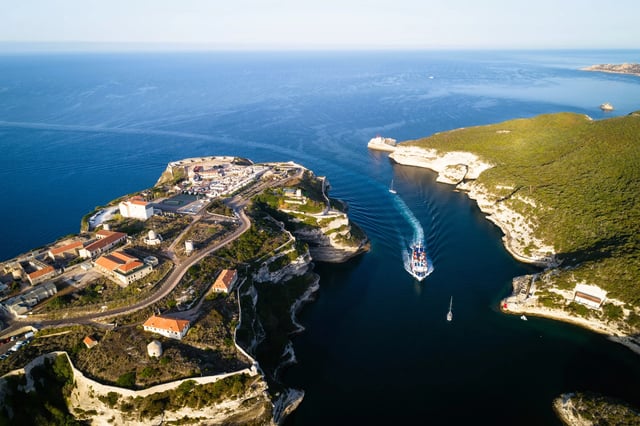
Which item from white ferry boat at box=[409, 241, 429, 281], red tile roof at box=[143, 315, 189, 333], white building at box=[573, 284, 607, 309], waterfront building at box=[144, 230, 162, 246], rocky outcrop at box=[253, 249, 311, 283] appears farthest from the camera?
white ferry boat at box=[409, 241, 429, 281]

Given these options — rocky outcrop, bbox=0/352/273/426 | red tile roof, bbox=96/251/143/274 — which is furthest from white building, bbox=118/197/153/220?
rocky outcrop, bbox=0/352/273/426

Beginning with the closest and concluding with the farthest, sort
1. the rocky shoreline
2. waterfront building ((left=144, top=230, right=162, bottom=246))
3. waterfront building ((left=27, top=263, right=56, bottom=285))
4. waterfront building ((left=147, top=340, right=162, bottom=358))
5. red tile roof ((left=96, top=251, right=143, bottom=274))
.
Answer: waterfront building ((left=147, top=340, right=162, bottom=358))
waterfront building ((left=27, top=263, right=56, bottom=285))
red tile roof ((left=96, top=251, right=143, bottom=274))
the rocky shoreline
waterfront building ((left=144, top=230, right=162, bottom=246))

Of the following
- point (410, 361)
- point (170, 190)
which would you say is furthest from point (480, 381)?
point (170, 190)

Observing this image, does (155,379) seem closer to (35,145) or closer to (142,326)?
(142,326)

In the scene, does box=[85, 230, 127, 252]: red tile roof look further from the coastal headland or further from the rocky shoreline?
the coastal headland

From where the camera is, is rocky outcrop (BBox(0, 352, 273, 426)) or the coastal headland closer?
rocky outcrop (BBox(0, 352, 273, 426))

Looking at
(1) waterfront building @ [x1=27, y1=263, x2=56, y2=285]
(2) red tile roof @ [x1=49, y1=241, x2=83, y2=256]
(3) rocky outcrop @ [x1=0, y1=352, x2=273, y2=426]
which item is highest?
(2) red tile roof @ [x1=49, y1=241, x2=83, y2=256]
